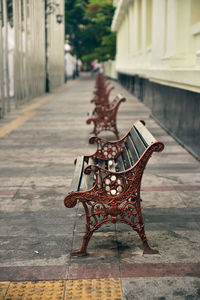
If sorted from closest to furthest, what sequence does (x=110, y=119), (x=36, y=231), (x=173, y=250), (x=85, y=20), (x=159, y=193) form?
(x=173, y=250)
(x=36, y=231)
(x=159, y=193)
(x=110, y=119)
(x=85, y=20)

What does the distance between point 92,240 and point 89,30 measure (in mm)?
49754

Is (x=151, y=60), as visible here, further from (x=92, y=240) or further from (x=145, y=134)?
(x=92, y=240)

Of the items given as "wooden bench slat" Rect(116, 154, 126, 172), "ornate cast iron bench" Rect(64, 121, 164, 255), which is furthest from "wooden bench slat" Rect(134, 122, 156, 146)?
"wooden bench slat" Rect(116, 154, 126, 172)

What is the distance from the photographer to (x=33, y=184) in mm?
5621

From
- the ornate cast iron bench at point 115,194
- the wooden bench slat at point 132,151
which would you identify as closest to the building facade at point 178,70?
the wooden bench slat at point 132,151

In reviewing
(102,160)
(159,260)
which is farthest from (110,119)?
(159,260)

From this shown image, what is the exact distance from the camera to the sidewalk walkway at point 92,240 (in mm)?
3061

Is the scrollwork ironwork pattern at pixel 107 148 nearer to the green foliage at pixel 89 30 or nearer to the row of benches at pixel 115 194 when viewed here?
the row of benches at pixel 115 194

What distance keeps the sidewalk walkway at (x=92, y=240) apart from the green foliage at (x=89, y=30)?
4118cm

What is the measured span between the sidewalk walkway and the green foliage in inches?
1621

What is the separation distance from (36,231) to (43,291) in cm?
109

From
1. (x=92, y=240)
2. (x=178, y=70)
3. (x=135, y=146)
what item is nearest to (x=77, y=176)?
(x=92, y=240)

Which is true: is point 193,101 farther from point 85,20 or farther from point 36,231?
point 85,20

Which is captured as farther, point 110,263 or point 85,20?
point 85,20
